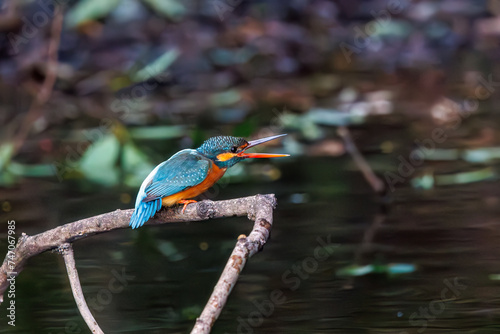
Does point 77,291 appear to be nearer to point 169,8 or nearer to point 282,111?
point 282,111

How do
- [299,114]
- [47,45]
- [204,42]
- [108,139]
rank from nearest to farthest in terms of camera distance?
1. [108,139]
2. [299,114]
3. [47,45]
4. [204,42]

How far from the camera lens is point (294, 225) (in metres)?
5.18

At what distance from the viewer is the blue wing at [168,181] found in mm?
3004

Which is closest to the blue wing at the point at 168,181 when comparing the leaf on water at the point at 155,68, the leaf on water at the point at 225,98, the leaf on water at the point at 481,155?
the leaf on water at the point at 481,155

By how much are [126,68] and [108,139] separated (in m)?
3.48

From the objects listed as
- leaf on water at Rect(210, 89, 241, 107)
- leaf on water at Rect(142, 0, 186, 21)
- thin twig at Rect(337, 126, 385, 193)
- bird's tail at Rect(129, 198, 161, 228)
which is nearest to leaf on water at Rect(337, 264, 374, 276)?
thin twig at Rect(337, 126, 385, 193)

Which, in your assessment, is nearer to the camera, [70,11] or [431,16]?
[70,11]

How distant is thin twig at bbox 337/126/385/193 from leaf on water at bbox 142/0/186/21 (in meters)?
3.00

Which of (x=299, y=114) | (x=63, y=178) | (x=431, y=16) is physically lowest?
(x=63, y=178)

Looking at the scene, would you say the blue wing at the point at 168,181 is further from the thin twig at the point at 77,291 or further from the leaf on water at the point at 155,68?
the leaf on water at the point at 155,68

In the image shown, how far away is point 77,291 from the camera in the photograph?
2.97 m

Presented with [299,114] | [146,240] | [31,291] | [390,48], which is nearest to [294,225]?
[146,240]

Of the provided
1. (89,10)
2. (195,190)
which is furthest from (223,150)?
(89,10)

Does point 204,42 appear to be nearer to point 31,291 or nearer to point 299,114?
point 299,114
